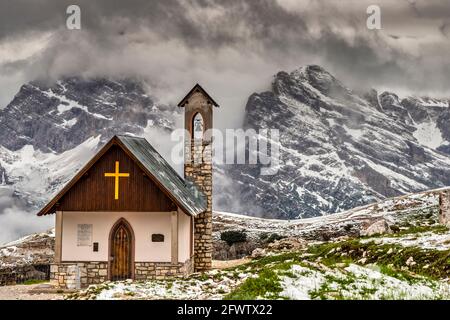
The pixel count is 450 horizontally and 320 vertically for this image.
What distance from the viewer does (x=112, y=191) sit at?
2917cm

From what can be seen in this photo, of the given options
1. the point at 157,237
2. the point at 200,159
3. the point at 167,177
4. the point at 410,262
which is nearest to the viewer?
the point at 410,262

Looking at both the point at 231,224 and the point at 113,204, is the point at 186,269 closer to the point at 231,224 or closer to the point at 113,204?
the point at 113,204

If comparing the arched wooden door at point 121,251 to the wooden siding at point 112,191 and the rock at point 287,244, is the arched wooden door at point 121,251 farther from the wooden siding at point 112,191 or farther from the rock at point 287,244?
the rock at point 287,244

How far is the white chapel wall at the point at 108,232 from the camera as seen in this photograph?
2967cm

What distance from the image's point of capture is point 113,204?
29203 millimetres

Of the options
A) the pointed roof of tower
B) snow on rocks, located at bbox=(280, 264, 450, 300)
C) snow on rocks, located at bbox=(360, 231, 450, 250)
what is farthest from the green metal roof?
snow on rocks, located at bbox=(280, 264, 450, 300)

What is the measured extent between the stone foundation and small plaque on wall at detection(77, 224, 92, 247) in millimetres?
807

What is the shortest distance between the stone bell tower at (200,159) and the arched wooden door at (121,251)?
636 cm

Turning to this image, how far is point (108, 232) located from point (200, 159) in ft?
25.9

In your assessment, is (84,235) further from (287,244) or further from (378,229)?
(287,244)

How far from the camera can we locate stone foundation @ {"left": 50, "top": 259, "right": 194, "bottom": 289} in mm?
29359

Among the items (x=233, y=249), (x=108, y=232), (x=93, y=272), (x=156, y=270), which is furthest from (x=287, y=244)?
(x=93, y=272)

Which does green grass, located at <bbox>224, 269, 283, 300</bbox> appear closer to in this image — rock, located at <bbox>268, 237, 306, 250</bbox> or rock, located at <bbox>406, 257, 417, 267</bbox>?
rock, located at <bbox>406, 257, 417, 267</bbox>
